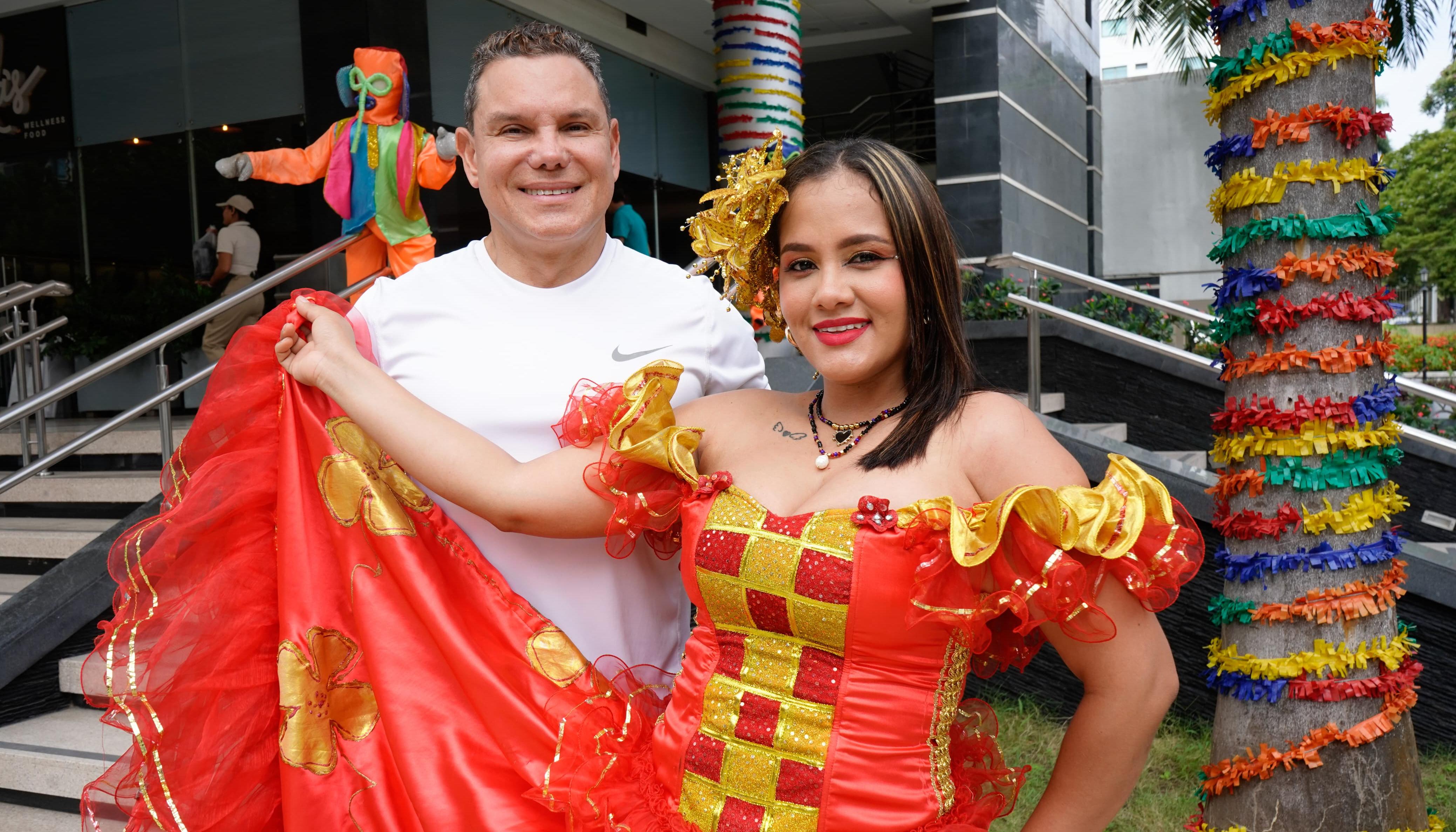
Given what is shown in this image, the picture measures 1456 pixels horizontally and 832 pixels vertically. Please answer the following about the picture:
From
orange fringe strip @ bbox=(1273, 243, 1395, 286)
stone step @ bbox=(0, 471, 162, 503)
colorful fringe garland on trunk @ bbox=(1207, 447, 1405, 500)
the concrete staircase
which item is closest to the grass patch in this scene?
colorful fringe garland on trunk @ bbox=(1207, 447, 1405, 500)

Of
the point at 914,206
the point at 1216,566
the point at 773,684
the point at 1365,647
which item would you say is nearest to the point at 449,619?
the point at 773,684

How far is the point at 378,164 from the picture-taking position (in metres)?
5.68

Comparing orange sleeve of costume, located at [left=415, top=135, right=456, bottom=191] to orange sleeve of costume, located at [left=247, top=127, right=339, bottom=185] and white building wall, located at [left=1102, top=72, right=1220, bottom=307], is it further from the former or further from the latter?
white building wall, located at [left=1102, top=72, right=1220, bottom=307]

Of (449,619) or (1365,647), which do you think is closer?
(449,619)

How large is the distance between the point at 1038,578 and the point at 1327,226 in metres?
1.63

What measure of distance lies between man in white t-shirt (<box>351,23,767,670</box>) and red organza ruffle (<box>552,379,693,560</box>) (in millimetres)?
151

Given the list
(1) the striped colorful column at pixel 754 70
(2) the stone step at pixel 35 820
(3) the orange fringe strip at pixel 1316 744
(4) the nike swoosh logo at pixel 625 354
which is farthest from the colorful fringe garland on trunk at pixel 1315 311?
(1) the striped colorful column at pixel 754 70

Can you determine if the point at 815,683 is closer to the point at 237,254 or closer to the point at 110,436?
the point at 110,436

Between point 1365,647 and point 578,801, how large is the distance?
2066 millimetres

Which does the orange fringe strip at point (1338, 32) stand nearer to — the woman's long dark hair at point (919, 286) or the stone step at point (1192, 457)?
the woman's long dark hair at point (919, 286)

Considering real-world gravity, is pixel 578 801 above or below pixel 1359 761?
above

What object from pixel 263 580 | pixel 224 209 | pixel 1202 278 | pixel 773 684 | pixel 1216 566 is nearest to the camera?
pixel 773 684

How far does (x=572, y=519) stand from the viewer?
1.81m

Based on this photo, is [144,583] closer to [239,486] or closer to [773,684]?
[239,486]
